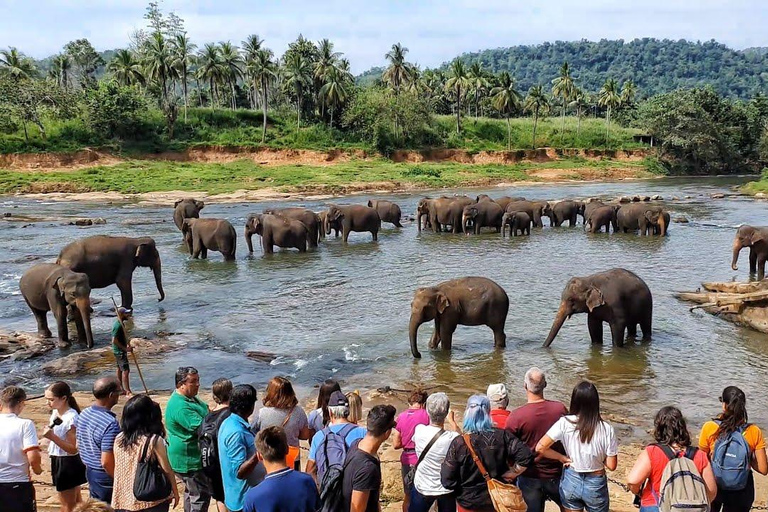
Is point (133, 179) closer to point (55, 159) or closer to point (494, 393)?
point (55, 159)

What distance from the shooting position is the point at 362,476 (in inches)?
183

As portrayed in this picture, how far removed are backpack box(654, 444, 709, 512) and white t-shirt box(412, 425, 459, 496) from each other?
4.34 ft

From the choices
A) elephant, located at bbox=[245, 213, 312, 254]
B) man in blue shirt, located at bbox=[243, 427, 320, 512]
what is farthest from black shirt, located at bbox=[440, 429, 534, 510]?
elephant, located at bbox=[245, 213, 312, 254]

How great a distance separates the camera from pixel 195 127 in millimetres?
65438

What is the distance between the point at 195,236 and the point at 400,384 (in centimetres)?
1333

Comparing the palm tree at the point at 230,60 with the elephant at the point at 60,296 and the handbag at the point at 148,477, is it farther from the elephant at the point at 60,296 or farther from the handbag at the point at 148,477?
the handbag at the point at 148,477

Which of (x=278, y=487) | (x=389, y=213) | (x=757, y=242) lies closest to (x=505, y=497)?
(x=278, y=487)

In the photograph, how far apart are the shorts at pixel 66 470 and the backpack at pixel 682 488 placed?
4.28 metres

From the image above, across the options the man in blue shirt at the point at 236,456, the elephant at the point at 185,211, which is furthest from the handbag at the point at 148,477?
the elephant at the point at 185,211

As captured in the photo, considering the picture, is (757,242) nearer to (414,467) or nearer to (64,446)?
(414,467)

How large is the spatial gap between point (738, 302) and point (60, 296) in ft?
40.8

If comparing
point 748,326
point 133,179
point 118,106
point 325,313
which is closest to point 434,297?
point 325,313

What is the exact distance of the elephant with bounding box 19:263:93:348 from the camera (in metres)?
12.8

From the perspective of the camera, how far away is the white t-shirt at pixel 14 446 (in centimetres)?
536
